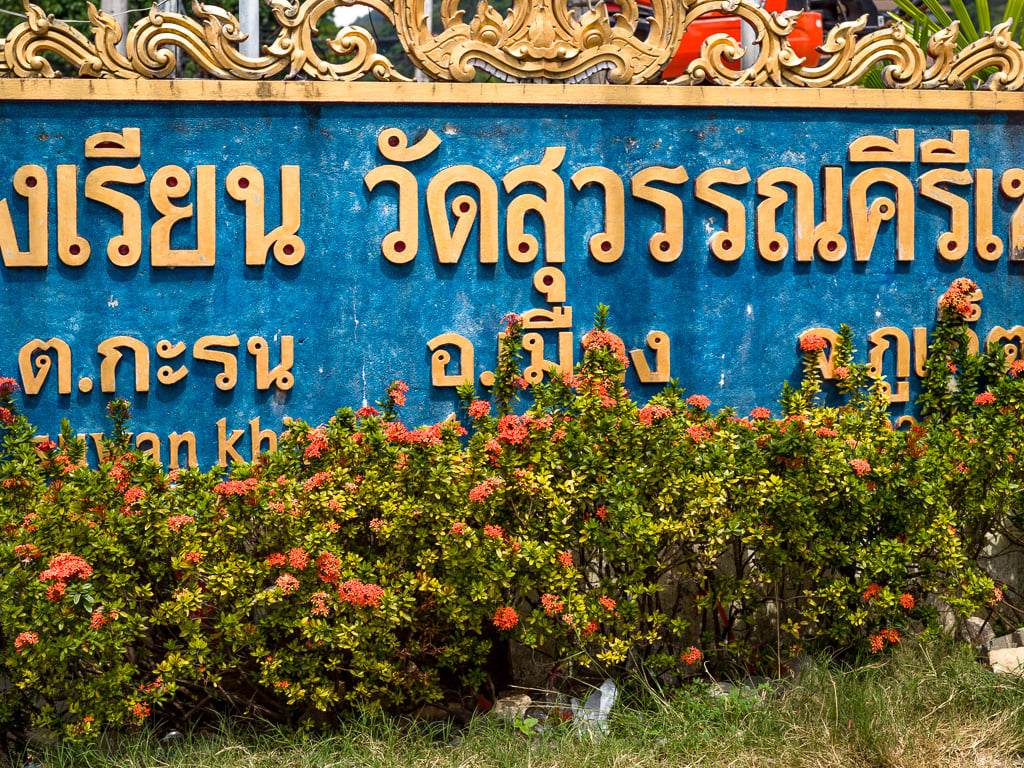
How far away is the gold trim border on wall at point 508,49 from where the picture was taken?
383cm

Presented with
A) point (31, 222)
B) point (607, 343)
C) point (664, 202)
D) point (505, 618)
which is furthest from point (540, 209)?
point (31, 222)

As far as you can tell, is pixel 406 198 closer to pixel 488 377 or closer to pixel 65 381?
pixel 488 377

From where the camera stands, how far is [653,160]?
161 inches

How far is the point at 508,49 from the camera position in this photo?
3980mm

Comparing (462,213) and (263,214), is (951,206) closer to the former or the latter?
(462,213)

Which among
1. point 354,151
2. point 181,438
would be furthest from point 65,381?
point 354,151

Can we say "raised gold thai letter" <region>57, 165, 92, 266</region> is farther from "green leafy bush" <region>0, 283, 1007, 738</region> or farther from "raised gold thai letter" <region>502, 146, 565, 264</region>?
"raised gold thai letter" <region>502, 146, 565, 264</region>

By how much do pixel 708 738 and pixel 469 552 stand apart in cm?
94

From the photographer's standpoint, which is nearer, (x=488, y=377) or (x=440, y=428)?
(x=440, y=428)

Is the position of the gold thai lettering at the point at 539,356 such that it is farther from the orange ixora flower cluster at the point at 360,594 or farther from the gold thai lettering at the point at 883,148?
the gold thai lettering at the point at 883,148

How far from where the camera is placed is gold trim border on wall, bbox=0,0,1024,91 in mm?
3828

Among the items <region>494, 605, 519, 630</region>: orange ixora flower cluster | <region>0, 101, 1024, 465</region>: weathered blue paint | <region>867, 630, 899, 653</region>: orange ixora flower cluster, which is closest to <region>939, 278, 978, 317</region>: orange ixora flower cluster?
<region>0, 101, 1024, 465</region>: weathered blue paint

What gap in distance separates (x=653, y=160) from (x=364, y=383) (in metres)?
1.52

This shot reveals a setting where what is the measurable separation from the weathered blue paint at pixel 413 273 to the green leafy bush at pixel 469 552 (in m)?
0.40
